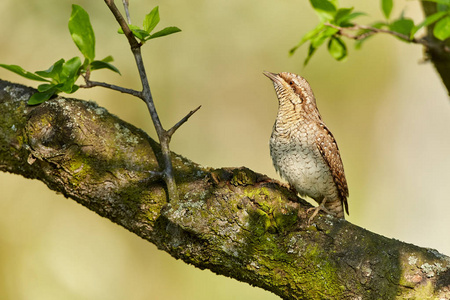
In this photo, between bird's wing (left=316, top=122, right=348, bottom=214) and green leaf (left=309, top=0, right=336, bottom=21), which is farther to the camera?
bird's wing (left=316, top=122, right=348, bottom=214)

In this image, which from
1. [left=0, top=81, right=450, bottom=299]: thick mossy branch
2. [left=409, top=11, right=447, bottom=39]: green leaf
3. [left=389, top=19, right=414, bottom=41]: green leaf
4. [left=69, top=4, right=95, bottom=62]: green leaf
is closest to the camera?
[left=409, top=11, right=447, bottom=39]: green leaf

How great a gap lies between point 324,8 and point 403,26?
324mm

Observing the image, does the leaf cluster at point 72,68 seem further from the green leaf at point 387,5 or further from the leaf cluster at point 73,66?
the green leaf at point 387,5

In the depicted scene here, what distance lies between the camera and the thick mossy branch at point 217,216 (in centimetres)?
201

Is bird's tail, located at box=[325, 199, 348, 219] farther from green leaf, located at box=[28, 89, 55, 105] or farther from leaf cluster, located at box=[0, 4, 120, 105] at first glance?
green leaf, located at box=[28, 89, 55, 105]

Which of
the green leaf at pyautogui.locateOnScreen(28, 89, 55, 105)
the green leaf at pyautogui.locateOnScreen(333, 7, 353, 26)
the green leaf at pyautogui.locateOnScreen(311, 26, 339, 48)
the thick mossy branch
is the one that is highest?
the green leaf at pyautogui.locateOnScreen(333, 7, 353, 26)

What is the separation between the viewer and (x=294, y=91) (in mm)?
3387

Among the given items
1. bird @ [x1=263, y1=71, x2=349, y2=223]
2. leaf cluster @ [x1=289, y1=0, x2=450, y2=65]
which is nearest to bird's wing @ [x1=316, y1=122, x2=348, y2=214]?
bird @ [x1=263, y1=71, x2=349, y2=223]

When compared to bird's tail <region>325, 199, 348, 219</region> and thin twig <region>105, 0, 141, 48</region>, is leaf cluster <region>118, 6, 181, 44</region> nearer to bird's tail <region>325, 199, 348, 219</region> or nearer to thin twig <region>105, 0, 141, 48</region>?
thin twig <region>105, 0, 141, 48</region>

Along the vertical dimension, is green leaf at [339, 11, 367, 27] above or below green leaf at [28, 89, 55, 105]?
above

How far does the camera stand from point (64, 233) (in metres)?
6.09

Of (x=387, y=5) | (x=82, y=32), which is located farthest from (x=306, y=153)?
(x=82, y=32)

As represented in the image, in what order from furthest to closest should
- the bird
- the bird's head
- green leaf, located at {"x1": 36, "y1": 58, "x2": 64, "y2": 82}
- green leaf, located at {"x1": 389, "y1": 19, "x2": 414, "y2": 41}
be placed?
the bird's head < the bird < green leaf, located at {"x1": 36, "y1": 58, "x2": 64, "y2": 82} < green leaf, located at {"x1": 389, "y1": 19, "x2": 414, "y2": 41}

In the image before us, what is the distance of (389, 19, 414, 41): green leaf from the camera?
6.27 feet
